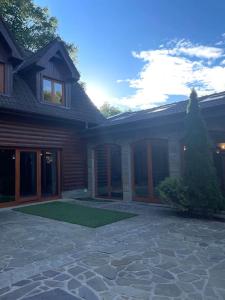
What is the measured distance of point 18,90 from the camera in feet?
35.2

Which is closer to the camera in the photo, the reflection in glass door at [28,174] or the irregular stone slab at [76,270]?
the irregular stone slab at [76,270]

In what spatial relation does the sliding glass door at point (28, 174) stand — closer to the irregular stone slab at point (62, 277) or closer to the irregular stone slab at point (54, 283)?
the irregular stone slab at point (62, 277)

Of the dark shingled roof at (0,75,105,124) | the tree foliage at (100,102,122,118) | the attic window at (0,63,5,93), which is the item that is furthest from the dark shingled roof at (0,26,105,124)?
the tree foliage at (100,102,122,118)

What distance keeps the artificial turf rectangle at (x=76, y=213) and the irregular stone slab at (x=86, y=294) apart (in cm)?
326

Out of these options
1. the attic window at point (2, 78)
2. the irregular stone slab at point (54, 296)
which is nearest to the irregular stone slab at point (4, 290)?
the irregular stone slab at point (54, 296)

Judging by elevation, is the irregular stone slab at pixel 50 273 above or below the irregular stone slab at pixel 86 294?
above

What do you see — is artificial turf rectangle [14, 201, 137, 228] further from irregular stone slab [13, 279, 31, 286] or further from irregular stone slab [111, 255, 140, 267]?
irregular stone slab [13, 279, 31, 286]

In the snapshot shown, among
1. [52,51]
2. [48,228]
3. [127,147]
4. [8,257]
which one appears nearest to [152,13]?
[52,51]

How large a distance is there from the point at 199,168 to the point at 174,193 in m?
1.03

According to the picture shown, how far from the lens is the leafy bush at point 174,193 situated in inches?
297

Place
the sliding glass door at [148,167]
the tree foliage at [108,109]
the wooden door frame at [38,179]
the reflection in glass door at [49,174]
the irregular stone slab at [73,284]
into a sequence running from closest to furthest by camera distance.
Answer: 1. the irregular stone slab at [73,284]
2. the sliding glass door at [148,167]
3. the wooden door frame at [38,179]
4. the reflection in glass door at [49,174]
5. the tree foliage at [108,109]

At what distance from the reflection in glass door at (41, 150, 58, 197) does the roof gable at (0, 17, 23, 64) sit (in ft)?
12.9

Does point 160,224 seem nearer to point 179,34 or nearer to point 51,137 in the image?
point 51,137

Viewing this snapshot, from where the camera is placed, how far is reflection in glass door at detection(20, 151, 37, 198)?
10.4 metres
